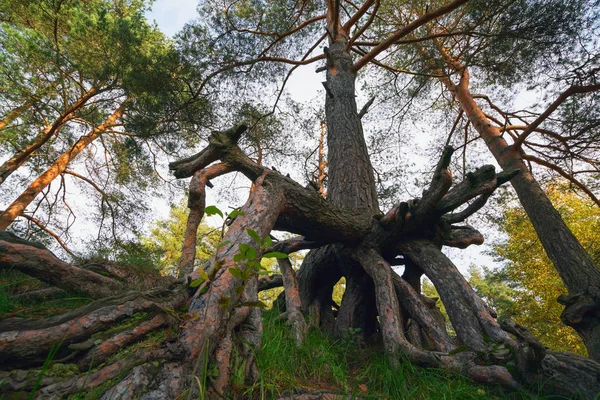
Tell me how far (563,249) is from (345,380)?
146 inches

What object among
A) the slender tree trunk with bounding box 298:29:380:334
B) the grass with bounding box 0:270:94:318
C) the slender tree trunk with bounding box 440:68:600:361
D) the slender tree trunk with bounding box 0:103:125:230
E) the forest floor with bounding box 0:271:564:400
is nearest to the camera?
the forest floor with bounding box 0:271:564:400

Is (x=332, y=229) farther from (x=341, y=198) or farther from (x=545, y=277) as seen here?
(x=545, y=277)

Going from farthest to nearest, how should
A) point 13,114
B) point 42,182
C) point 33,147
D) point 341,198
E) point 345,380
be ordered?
point 42,182 → point 13,114 → point 33,147 → point 341,198 → point 345,380

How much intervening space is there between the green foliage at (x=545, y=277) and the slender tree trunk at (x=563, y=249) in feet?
16.6

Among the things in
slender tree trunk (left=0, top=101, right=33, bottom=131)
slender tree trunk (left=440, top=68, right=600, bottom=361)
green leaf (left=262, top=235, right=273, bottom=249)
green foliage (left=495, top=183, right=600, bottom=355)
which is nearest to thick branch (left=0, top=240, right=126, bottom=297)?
green leaf (left=262, top=235, right=273, bottom=249)

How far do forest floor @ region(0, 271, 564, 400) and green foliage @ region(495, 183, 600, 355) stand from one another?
9083mm

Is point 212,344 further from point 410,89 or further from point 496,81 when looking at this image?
point 410,89

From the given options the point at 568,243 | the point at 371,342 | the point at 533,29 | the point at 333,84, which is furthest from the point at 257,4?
the point at 568,243

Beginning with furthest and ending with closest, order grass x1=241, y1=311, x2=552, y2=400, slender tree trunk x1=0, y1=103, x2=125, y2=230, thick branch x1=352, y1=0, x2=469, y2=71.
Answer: slender tree trunk x1=0, y1=103, x2=125, y2=230 → thick branch x1=352, y1=0, x2=469, y2=71 → grass x1=241, y1=311, x2=552, y2=400

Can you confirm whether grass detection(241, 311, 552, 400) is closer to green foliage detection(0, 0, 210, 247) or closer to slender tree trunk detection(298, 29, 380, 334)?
slender tree trunk detection(298, 29, 380, 334)

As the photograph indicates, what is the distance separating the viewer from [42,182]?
588 centimetres

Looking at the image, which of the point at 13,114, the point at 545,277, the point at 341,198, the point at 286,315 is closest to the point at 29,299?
the point at 286,315

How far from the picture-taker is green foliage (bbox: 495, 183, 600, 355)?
Result: 906cm

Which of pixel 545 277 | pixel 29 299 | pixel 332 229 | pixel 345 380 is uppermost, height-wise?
pixel 545 277
